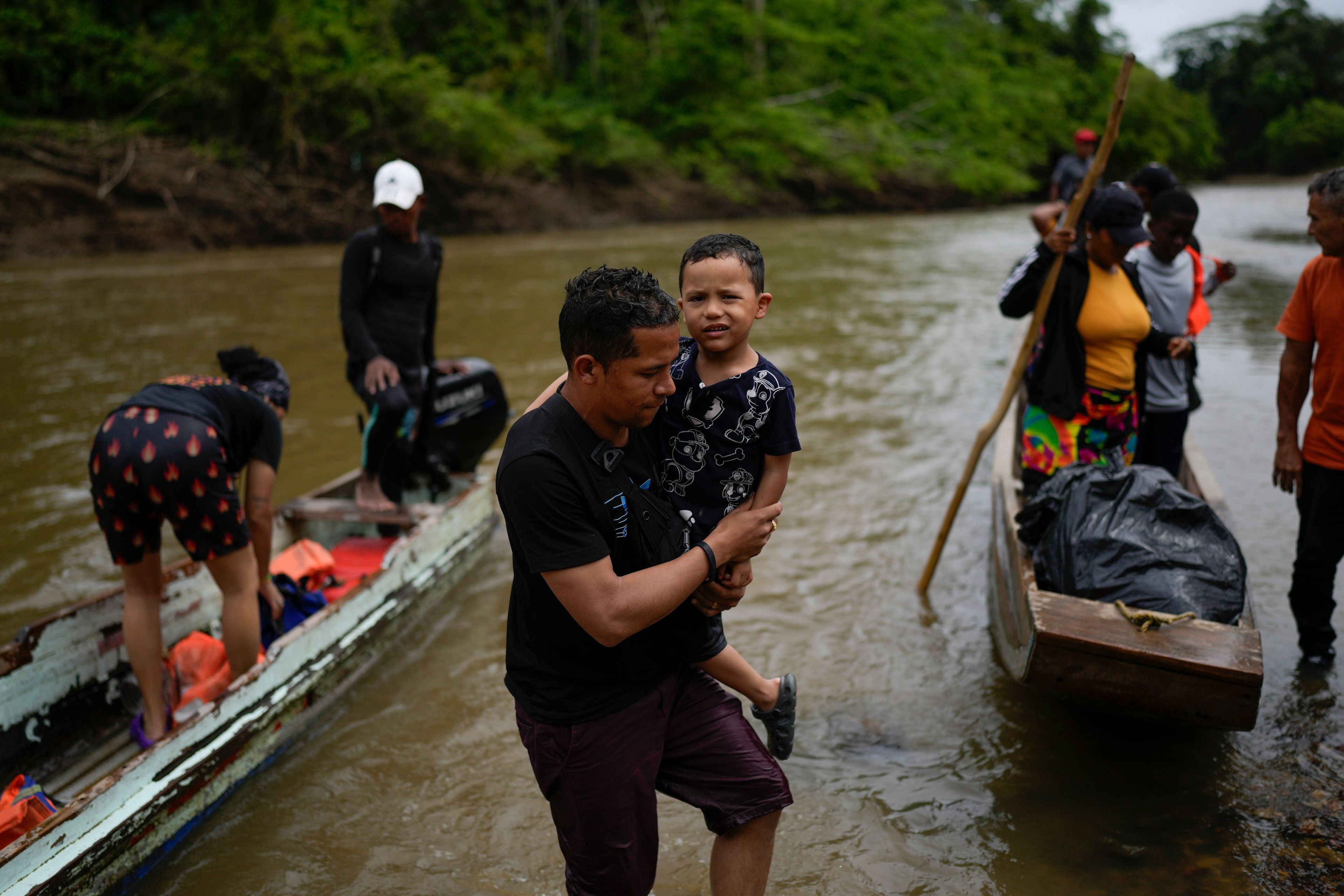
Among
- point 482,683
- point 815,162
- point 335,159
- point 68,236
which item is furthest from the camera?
point 815,162

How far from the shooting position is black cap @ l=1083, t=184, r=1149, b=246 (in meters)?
3.79

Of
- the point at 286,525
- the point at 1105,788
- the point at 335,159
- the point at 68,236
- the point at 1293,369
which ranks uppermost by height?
the point at 335,159

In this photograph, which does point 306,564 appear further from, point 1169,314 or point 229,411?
point 1169,314

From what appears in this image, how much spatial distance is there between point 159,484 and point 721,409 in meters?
2.17

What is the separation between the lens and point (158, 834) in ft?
10.4

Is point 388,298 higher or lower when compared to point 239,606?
higher

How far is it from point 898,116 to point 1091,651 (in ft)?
107

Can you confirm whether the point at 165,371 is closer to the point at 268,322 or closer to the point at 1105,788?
the point at 268,322

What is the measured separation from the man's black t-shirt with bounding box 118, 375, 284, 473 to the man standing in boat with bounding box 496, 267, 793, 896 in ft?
6.18

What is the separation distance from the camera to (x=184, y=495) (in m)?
3.34

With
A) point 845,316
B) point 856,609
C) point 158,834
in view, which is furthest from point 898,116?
point 158,834

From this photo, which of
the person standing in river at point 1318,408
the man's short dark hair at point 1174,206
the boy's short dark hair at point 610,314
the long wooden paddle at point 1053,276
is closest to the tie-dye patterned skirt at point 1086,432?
the long wooden paddle at point 1053,276

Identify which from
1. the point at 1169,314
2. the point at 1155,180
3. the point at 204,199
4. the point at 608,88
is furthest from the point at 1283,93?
the point at 1169,314

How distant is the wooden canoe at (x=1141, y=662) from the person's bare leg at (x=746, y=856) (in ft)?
4.32
